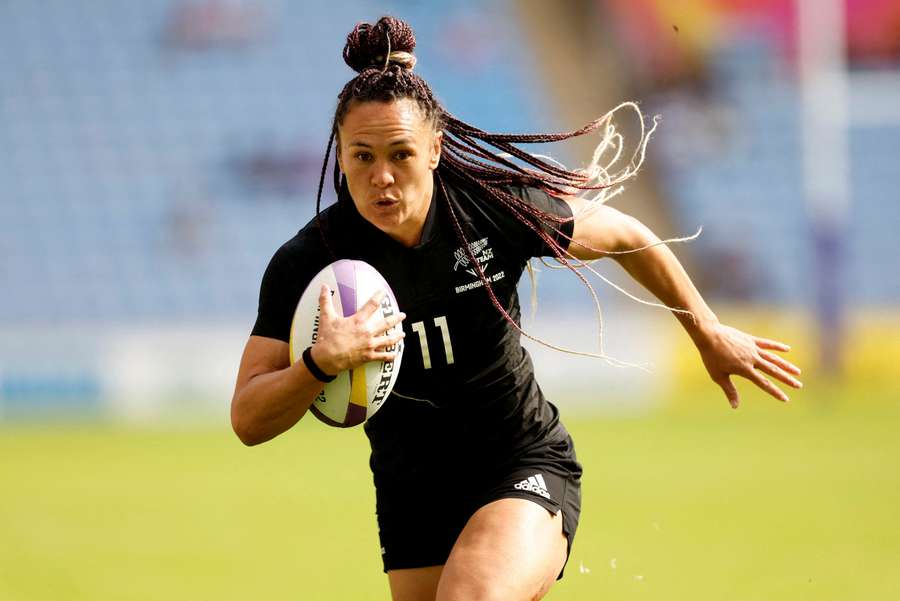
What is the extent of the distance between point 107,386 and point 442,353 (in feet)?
39.2

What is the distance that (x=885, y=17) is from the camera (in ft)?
68.3

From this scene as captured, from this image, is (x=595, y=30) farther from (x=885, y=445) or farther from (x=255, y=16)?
(x=885, y=445)

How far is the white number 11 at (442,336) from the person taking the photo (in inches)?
171

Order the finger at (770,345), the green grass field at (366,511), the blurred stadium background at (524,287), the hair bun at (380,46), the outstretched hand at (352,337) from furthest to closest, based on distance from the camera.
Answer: the blurred stadium background at (524,287), the green grass field at (366,511), the finger at (770,345), the hair bun at (380,46), the outstretched hand at (352,337)

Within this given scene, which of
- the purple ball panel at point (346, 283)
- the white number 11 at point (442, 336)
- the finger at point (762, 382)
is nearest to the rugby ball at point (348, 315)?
the purple ball panel at point (346, 283)

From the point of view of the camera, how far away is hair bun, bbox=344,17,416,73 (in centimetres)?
427

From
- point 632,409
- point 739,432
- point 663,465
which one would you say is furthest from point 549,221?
point 632,409

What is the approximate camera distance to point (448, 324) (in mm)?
4395

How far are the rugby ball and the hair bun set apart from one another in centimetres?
66

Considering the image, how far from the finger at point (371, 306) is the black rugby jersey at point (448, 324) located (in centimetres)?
35

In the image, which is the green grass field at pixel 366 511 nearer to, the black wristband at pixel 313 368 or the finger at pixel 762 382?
the finger at pixel 762 382

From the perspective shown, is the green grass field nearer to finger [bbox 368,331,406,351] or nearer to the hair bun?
finger [bbox 368,331,406,351]

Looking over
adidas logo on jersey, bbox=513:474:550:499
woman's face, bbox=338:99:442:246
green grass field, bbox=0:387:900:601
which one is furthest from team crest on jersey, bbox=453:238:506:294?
green grass field, bbox=0:387:900:601

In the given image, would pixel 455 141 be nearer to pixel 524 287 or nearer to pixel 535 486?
pixel 535 486
